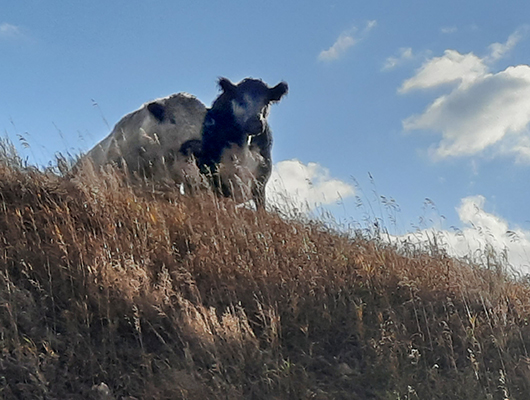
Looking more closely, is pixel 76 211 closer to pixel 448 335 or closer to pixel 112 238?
pixel 112 238

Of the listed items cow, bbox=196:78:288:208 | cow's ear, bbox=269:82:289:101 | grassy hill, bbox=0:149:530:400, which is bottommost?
grassy hill, bbox=0:149:530:400

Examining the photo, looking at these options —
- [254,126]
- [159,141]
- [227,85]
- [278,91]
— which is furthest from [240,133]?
[159,141]

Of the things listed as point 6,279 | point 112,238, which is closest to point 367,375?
point 112,238

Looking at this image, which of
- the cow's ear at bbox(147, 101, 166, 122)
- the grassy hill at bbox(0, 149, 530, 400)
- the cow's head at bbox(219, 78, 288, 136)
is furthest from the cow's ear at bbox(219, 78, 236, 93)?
the grassy hill at bbox(0, 149, 530, 400)

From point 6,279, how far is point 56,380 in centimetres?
113

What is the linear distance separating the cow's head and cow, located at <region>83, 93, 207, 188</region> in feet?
1.90

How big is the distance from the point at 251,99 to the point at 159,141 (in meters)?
1.54

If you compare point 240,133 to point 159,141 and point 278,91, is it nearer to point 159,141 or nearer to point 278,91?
point 278,91

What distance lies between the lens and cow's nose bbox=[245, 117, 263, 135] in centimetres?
861

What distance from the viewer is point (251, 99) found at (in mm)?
9031

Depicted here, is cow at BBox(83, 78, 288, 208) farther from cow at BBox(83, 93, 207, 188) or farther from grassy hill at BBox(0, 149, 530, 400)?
grassy hill at BBox(0, 149, 530, 400)

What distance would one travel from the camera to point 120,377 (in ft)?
13.0

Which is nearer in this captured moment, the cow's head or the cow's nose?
the cow's nose

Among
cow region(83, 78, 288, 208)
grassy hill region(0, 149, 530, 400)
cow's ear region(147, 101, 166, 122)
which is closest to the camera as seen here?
grassy hill region(0, 149, 530, 400)
